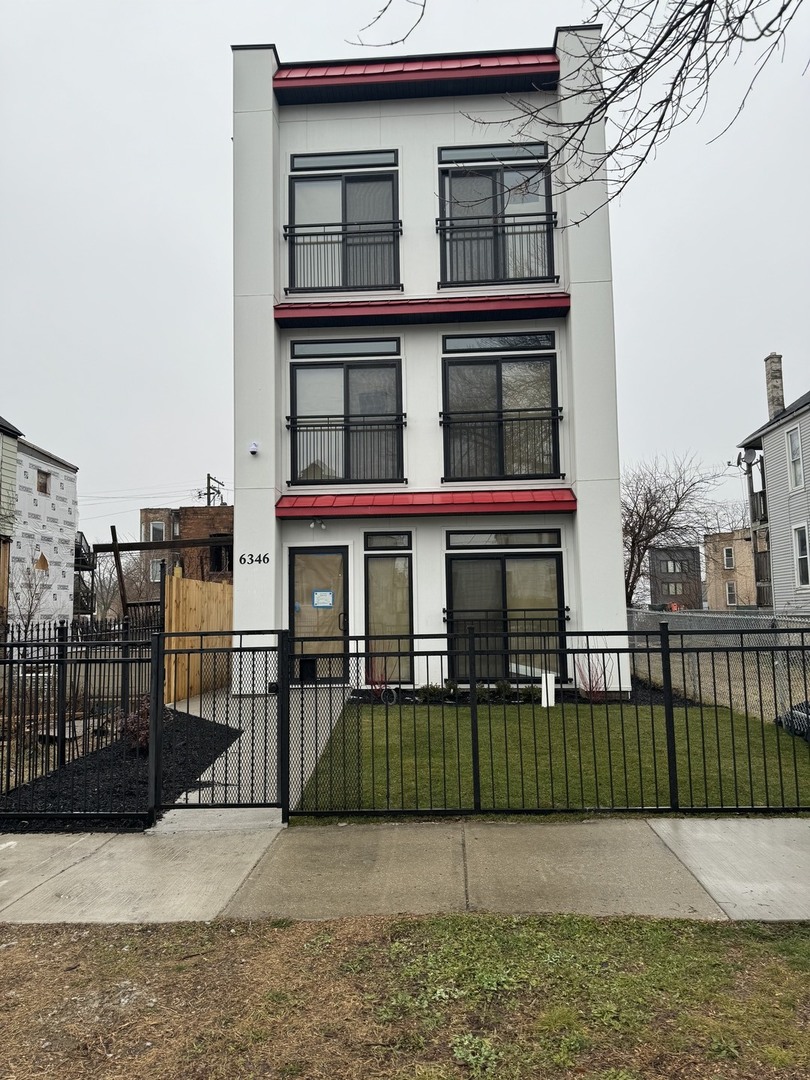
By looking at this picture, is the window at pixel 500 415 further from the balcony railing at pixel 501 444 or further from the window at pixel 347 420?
the window at pixel 347 420

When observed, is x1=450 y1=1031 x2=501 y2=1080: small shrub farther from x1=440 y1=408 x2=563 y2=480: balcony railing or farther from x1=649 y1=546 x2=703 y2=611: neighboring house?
x1=649 y1=546 x2=703 y2=611: neighboring house

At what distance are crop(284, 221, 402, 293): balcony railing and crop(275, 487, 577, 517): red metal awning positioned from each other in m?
4.13

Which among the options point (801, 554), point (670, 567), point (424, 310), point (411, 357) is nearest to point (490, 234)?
point (424, 310)

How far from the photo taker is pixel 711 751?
780cm

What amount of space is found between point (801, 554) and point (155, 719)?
2682 centimetres

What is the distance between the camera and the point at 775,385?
1212 inches

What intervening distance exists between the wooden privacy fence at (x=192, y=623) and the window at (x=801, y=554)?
72.1ft

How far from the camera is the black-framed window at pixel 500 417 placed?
1295 cm

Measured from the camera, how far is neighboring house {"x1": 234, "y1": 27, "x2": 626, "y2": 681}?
41.1 ft

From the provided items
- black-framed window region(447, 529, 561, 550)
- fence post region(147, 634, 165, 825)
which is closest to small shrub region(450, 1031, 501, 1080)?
fence post region(147, 634, 165, 825)

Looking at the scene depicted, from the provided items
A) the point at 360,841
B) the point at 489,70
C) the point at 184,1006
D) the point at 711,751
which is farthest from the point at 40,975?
the point at 489,70

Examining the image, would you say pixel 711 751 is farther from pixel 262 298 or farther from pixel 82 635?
pixel 262 298

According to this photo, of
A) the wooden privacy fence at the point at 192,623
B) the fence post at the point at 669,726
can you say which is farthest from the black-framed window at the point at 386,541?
the fence post at the point at 669,726

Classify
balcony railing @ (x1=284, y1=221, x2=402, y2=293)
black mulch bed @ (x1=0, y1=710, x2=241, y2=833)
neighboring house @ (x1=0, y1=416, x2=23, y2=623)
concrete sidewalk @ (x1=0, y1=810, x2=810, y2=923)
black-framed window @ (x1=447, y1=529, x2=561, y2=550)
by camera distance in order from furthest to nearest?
neighboring house @ (x1=0, y1=416, x2=23, y2=623) < balcony railing @ (x1=284, y1=221, x2=402, y2=293) < black-framed window @ (x1=447, y1=529, x2=561, y2=550) < black mulch bed @ (x1=0, y1=710, x2=241, y2=833) < concrete sidewalk @ (x1=0, y1=810, x2=810, y2=923)
